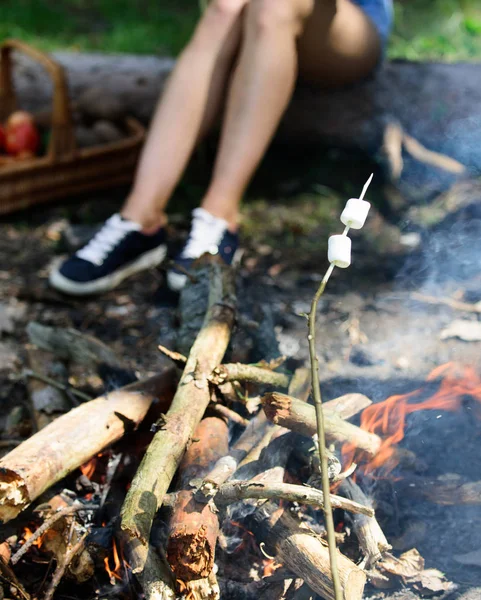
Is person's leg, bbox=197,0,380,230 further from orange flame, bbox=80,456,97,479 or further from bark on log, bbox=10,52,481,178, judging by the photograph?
orange flame, bbox=80,456,97,479

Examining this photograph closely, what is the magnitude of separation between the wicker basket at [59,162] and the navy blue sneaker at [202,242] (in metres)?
1.17

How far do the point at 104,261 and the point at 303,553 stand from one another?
193 centimetres

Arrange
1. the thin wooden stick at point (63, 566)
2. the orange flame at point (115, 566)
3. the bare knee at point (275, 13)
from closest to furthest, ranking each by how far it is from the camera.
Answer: the thin wooden stick at point (63, 566)
the orange flame at point (115, 566)
the bare knee at point (275, 13)

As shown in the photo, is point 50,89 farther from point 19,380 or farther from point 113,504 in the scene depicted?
point 113,504

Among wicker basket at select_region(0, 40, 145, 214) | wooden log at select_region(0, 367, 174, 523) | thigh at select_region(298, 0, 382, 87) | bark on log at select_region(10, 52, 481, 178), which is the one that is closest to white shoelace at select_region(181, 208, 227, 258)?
thigh at select_region(298, 0, 382, 87)

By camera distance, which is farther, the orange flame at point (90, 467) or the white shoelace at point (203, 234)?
the white shoelace at point (203, 234)

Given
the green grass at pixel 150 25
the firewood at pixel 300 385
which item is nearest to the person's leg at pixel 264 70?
the firewood at pixel 300 385

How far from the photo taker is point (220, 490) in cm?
134

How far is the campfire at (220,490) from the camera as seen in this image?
1299 millimetres

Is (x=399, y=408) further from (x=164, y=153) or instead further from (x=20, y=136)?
(x=20, y=136)

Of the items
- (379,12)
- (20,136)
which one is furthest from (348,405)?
(20,136)

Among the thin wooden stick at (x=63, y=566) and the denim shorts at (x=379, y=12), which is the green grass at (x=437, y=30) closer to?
the denim shorts at (x=379, y=12)

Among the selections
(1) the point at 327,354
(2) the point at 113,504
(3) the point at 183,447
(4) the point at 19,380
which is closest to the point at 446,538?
(3) the point at 183,447

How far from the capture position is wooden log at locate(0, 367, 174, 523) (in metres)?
1.40
